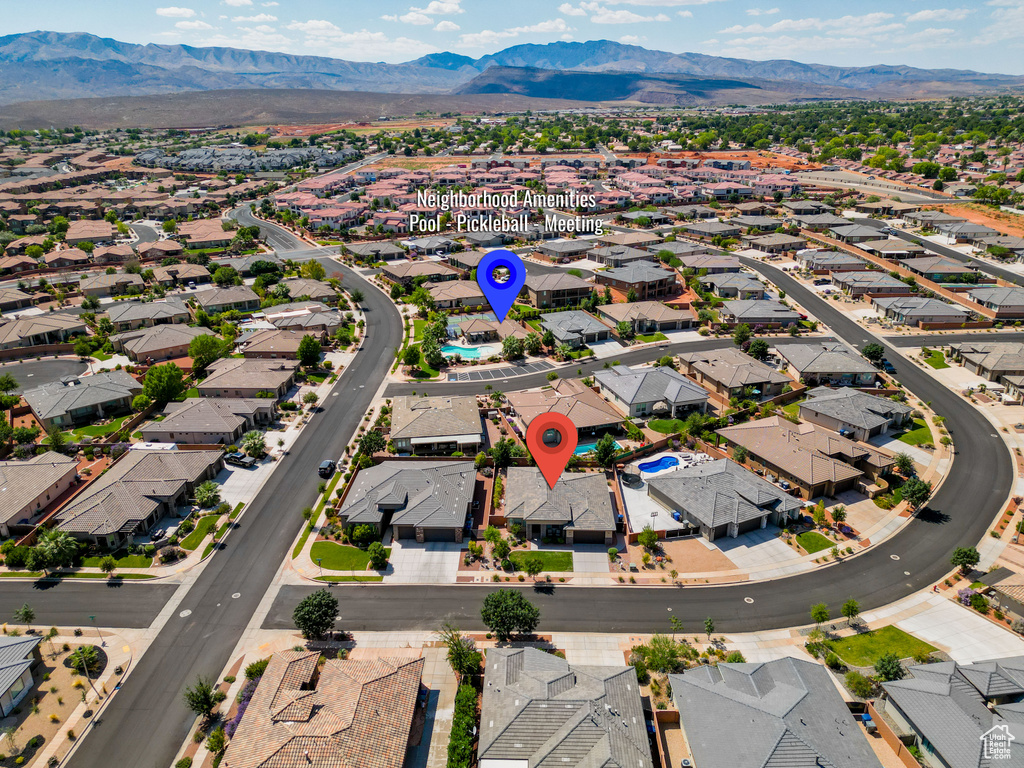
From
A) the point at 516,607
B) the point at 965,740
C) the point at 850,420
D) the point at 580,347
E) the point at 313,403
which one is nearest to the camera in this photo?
the point at 965,740

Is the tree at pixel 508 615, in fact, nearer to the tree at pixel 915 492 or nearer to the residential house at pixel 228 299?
the tree at pixel 915 492

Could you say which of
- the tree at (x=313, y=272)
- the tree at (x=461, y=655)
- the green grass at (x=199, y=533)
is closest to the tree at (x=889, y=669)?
the tree at (x=461, y=655)

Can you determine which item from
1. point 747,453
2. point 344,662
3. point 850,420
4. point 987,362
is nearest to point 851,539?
point 747,453

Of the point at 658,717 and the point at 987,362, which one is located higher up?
the point at 987,362

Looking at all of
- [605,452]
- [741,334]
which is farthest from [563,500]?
[741,334]

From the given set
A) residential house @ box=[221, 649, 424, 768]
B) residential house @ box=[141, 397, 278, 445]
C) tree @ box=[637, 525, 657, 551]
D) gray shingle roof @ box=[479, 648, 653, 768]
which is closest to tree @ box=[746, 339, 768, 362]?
tree @ box=[637, 525, 657, 551]

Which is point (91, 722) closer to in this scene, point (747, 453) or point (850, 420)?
point (747, 453)
